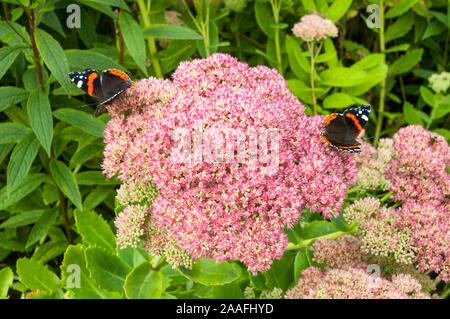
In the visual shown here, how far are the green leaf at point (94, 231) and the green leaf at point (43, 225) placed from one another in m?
0.37

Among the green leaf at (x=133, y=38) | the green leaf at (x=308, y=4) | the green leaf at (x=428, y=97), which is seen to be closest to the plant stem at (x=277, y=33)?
the green leaf at (x=308, y=4)

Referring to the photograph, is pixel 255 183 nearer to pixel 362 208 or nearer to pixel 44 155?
pixel 362 208

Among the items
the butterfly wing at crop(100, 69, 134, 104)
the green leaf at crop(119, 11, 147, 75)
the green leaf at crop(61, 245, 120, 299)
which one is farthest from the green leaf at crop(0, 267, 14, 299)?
the green leaf at crop(119, 11, 147, 75)

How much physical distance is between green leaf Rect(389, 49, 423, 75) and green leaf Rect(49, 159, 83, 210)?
68.8 inches

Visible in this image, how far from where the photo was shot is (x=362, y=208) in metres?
1.32

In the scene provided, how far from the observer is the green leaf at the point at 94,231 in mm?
1438

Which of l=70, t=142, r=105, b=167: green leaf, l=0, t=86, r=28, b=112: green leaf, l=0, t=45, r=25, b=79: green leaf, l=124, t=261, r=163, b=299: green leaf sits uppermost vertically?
l=0, t=45, r=25, b=79: green leaf

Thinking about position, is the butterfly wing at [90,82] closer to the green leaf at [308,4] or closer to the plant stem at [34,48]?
the plant stem at [34,48]

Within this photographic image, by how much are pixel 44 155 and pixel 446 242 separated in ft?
4.97

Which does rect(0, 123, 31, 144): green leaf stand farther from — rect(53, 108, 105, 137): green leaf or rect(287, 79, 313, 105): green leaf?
rect(287, 79, 313, 105): green leaf

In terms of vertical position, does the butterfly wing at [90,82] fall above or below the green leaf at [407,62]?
above

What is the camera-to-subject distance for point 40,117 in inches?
52.4

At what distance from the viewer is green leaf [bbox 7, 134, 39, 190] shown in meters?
1.38

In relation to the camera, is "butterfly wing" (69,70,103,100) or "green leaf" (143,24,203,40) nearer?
"butterfly wing" (69,70,103,100)
